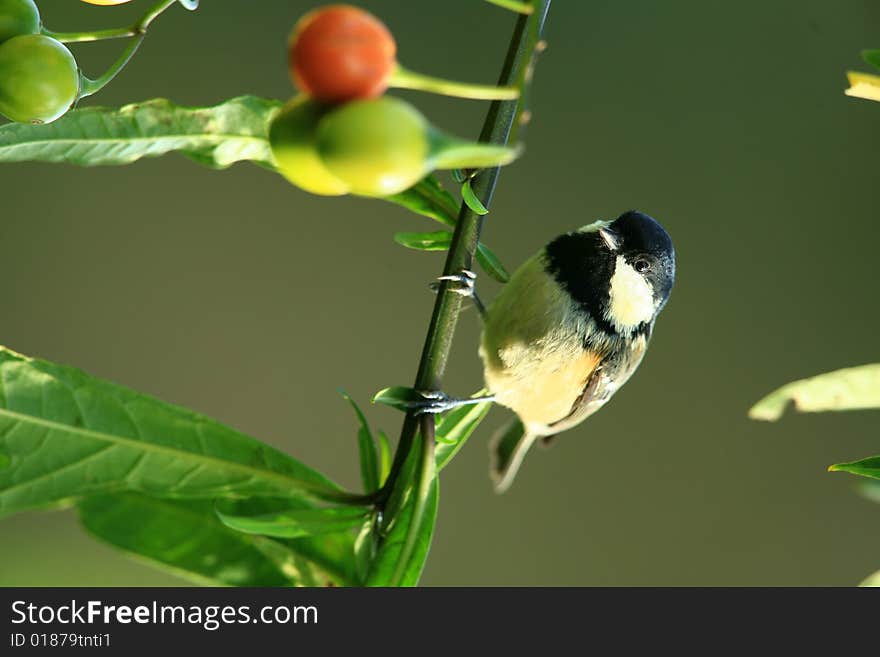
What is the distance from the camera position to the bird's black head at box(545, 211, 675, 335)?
0.84 meters

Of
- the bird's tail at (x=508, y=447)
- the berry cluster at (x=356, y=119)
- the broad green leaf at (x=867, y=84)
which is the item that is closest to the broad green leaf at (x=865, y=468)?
the broad green leaf at (x=867, y=84)

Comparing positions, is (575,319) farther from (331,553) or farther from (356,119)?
(356,119)

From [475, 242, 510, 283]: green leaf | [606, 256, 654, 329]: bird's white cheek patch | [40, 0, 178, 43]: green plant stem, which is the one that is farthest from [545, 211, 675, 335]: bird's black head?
[40, 0, 178, 43]: green plant stem

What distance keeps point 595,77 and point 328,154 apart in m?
2.03

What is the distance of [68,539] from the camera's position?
5.56 ft

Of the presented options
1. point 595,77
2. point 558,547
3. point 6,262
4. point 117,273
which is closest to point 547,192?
point 595,77

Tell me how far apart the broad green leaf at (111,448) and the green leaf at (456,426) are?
3.0 inches

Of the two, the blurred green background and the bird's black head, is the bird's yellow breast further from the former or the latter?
the blurred green background

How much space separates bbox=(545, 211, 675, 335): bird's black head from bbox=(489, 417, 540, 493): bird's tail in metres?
0.18

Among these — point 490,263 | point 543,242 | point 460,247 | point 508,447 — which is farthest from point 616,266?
point 543,242

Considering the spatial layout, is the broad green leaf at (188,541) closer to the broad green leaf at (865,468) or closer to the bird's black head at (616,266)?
the broad green leaf at (865,468)

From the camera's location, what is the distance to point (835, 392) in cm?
36
